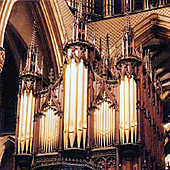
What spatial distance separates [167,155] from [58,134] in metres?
15.6

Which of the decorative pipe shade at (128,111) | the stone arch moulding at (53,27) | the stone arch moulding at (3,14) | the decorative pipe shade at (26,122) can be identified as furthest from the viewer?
the stone arch moulding at (53,27)

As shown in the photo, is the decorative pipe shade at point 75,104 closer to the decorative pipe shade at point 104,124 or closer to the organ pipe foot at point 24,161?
the decorative pipe shade at point 104,124

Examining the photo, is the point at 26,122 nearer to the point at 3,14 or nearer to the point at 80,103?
the point at 80,103

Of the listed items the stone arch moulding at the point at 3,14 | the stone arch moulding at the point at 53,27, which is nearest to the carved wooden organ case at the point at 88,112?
the stone arch moulding at the point at 3,14

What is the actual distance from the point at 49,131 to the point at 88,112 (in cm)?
111

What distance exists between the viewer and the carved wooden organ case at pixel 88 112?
43.8 ft

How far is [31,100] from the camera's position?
577 inches

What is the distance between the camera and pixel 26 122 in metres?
14.4

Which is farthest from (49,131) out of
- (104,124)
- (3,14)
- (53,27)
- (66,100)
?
(53,27)

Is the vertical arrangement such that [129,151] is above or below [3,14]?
below

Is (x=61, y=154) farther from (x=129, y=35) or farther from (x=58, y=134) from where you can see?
(x=129, y=35)

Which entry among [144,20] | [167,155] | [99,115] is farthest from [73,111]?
[167,155]

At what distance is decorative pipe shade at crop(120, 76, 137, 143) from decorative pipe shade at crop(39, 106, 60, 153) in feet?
5.46

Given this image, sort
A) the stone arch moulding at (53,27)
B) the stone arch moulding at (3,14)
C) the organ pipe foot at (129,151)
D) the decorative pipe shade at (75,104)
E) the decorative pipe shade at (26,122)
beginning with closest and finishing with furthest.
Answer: the organ pipe foot at (129,151)
the decorative pipe shade at (75,104)
the decorative pipe shade at (26,122)
the stone arch moulding at (3,14)
the stone arch moulding at (53,27)
